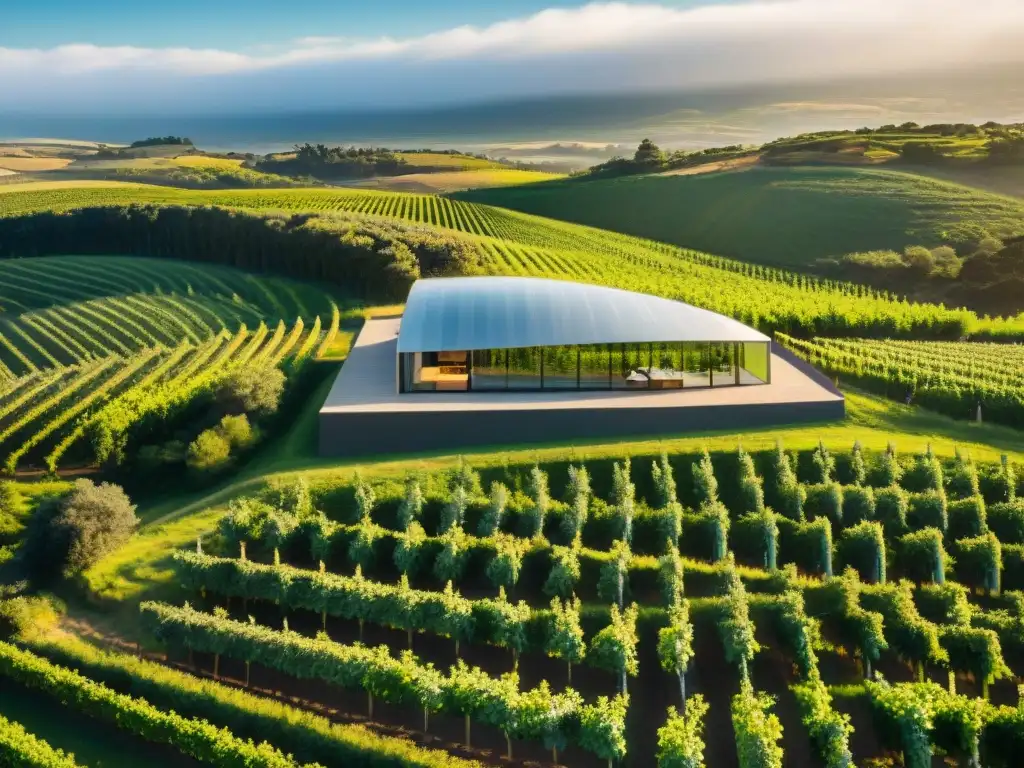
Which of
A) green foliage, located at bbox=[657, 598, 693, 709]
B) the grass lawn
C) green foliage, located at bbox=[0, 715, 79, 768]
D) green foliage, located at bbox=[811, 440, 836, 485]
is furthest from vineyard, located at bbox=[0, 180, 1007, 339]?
green foliage, located at bbox=[0, 715, 79, 768]

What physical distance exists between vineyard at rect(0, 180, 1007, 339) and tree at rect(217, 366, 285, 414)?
1004 inches

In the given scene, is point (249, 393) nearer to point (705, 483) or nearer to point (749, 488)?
point (705, 483)

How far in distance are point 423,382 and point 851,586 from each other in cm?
1764

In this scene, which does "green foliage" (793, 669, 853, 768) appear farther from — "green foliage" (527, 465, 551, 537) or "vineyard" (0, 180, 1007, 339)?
"vineyard" (0, 180, 1007, 339)

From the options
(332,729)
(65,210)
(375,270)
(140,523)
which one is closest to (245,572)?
(332,729)

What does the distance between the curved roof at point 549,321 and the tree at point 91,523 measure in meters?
11.2

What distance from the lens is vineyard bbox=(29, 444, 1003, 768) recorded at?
58.4 ft

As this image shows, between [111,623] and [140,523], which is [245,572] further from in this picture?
[140,523]

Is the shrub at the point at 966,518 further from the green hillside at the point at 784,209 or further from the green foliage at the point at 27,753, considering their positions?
the green hillside at the point at 784,209

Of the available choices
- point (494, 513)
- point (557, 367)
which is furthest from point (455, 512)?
point (557, 367)

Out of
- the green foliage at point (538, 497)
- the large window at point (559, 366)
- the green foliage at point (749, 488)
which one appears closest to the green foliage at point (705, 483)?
the green foliage at point (749, 488)

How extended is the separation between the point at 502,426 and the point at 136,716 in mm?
15783

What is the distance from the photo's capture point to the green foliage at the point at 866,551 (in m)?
23.8

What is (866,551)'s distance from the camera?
24.1 metres
